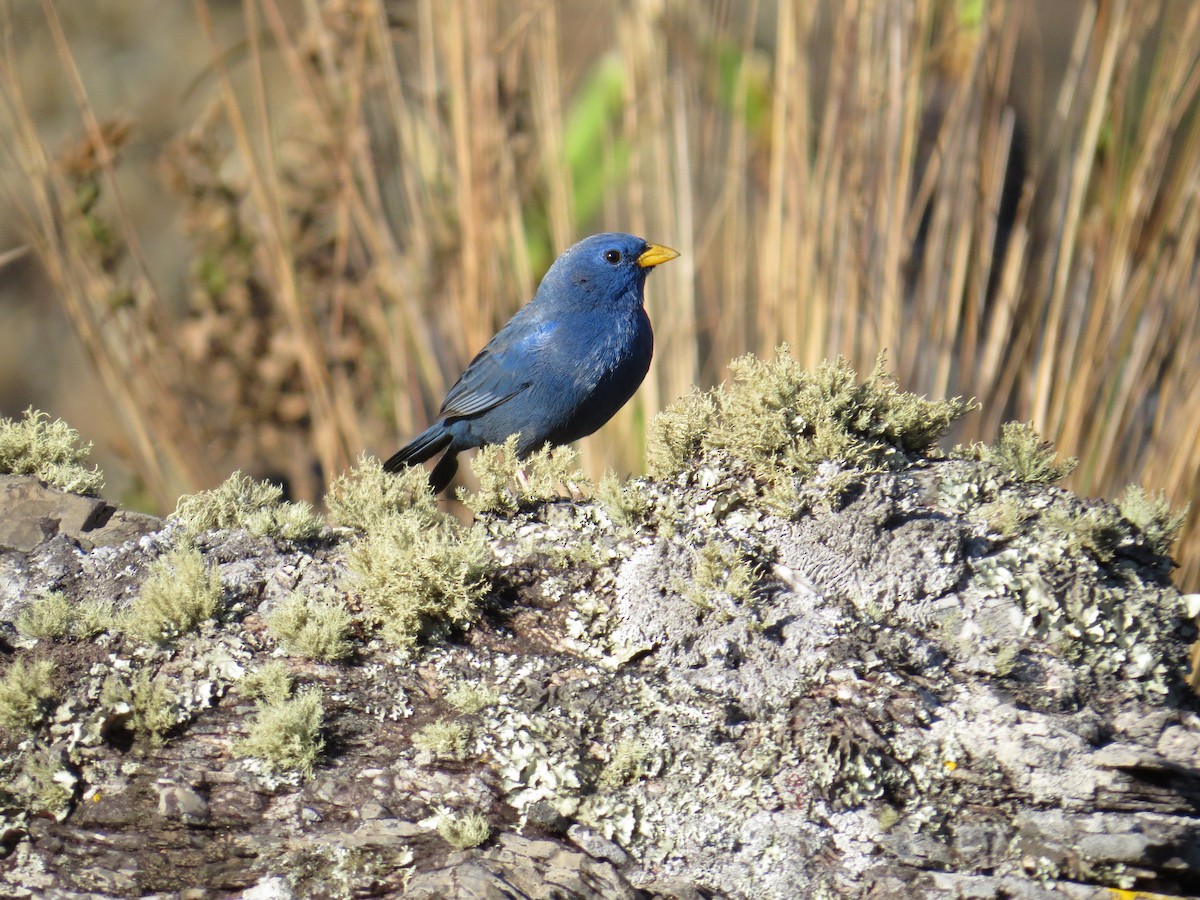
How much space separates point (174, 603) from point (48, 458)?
778mm

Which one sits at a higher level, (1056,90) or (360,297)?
(1056,90)

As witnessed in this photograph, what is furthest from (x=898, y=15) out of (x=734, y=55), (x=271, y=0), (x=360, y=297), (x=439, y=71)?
(x=360, y=297)

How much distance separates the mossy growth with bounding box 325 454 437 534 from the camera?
7.82ft

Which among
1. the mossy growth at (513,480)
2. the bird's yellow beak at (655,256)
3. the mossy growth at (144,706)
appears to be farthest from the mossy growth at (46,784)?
the bird's yellow beak at (655,256)

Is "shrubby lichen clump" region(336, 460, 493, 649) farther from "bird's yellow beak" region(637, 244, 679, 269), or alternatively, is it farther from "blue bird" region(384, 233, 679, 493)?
"bird's yellow beak" region(637, 244, 679, 269)

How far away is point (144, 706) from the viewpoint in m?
1.92

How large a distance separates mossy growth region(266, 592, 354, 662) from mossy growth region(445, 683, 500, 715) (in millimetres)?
232

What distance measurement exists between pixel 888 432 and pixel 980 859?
93 centimetres

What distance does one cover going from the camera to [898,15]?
338 cm

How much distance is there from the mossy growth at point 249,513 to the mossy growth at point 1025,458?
4.94 feet

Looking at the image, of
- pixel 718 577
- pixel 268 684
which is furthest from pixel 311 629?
pixel 718 577

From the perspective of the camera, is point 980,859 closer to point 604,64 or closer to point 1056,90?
point 604,64

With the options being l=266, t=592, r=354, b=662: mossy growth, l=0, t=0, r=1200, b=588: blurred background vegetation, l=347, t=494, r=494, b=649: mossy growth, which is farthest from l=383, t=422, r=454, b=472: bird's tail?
l=266, t=592, r=354, b=662: mossy growth

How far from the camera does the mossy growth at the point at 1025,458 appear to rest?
8.13ft
